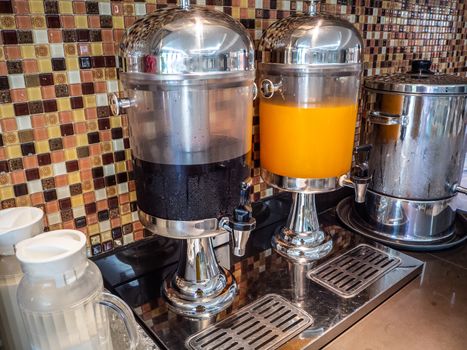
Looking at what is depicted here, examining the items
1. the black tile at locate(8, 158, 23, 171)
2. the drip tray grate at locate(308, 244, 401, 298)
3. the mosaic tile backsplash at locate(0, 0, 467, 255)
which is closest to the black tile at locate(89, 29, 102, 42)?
the mosaic tile backsplash at locate(0, 0, 467, 255)

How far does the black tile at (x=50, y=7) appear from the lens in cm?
58

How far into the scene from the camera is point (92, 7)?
615mm

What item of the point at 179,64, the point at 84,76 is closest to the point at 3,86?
the point at 84,76

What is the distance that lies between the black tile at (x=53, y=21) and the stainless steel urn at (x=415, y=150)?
1.98 ft

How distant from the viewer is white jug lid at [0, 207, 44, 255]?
18.5 inches

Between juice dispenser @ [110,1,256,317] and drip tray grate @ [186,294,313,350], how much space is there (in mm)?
44

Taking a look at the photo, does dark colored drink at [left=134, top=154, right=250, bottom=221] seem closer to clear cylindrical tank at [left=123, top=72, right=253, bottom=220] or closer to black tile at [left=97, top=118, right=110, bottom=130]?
clear cylindrical tank at [left=123, top=72, right=253, bottom=220]

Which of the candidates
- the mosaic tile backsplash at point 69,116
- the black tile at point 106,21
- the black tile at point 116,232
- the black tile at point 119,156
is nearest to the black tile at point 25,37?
the mosaic tile backsplash at point 69,116

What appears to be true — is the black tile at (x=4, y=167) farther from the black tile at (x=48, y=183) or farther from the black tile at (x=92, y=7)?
the black tile at (x=92, y=7)

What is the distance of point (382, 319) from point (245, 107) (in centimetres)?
41

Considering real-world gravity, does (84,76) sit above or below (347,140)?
above

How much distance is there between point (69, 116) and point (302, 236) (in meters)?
0.50

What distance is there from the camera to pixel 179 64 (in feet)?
1.70

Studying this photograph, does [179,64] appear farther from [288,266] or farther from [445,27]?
[445,27]
